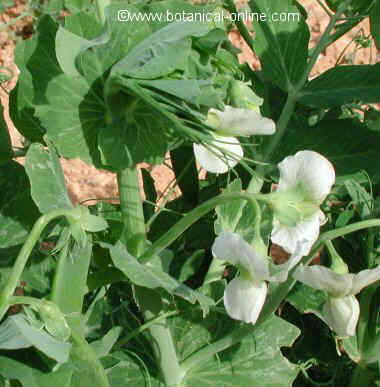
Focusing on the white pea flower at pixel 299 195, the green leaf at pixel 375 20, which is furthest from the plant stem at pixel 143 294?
the green leaf at pixel 375 20

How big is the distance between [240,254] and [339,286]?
0.14 m

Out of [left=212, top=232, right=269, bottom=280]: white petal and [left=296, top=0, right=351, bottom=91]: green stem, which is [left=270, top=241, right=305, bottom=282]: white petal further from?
[left=296, top=0, right=351, bottom=91]: green stem

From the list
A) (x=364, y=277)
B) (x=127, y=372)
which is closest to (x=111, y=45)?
(x=364, y=277)

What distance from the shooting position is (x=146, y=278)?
30.1 inches

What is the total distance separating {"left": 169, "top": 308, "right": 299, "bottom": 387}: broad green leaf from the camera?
0.97m

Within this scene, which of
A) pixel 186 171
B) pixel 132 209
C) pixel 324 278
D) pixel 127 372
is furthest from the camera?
pixel 186 171

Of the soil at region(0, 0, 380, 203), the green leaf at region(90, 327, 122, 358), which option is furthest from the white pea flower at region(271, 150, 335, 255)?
the soil at region(0, 0, 380, 203)

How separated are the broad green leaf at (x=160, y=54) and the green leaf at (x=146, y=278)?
0.66 feet

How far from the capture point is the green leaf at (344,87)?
101 centimetres

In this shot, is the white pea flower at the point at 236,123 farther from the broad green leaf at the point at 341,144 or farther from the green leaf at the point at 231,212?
the broad green leaf at the point at 341,144

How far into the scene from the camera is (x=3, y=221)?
93cm

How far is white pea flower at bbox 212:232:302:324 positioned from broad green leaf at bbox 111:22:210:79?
0.63 feet

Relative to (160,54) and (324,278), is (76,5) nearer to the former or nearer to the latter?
(160,54)

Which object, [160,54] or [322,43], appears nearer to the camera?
[160,54]
